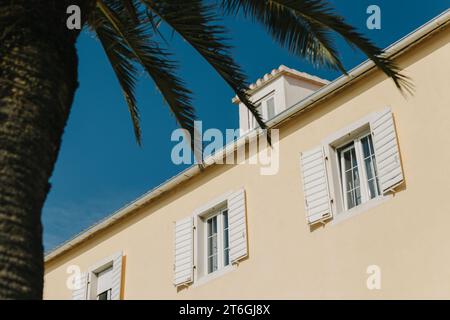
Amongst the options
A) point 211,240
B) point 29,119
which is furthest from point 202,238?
point 29,119

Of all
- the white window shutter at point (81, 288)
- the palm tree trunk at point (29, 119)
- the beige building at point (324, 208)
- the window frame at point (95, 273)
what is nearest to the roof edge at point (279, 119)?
the beige building at point (324, 208)

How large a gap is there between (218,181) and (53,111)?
918 centimetres

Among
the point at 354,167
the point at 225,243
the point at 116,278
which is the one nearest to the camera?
the point at 354,167

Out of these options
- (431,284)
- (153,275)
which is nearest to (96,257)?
(153,275)

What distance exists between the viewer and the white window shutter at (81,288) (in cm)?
1749

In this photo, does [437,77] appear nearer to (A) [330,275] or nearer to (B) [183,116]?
(A) [330,275]

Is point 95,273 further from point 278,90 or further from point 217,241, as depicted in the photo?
point 278,90

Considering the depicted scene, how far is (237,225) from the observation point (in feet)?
47.1

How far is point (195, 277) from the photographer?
1477 centimetres

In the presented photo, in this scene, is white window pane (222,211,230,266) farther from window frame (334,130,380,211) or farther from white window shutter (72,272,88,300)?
white window shutter (72,272,88,300)

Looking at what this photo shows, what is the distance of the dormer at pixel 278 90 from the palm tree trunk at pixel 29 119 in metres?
10.3

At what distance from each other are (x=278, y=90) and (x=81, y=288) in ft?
20.1

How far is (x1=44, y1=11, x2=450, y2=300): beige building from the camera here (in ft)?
37.7

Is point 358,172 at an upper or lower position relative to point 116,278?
upper
